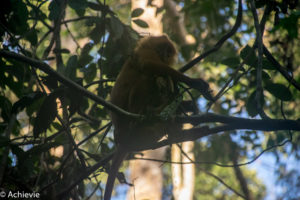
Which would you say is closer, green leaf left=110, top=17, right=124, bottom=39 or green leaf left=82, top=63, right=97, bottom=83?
green leaf left=110, top=17, right=124, bottom=39

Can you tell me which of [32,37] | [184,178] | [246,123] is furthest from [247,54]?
[184,178]

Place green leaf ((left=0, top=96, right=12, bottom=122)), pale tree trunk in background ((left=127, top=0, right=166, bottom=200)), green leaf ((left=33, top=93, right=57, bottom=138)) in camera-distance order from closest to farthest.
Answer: green leaf ((left=33, top=93, right=57, bottom=138)) < green leaf ((left=0, top=96, right=12, bottom=122)) < pale tree trunk in background ((left=127, top=0, right=166, bottom=200))

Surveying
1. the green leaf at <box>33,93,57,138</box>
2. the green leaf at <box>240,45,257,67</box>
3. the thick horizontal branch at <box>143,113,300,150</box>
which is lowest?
the thick horizontal branch at <box>143,113,300,150</box>

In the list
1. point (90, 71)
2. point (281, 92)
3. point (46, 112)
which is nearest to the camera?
point (46, 112)

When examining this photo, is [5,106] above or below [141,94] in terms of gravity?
below

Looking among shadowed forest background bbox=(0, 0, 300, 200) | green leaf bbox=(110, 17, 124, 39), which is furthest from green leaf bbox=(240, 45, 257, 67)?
green leaf bbox=(110, 17, 124, 39)

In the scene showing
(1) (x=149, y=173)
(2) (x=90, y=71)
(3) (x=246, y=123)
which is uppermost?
(1) (x=149, y=173)

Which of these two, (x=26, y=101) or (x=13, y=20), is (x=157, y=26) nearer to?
(x=13, y=20)

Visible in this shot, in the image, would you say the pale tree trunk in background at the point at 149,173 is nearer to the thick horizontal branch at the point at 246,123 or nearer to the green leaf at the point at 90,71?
the green leaf at the point at 90,71

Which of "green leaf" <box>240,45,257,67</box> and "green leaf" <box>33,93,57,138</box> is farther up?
"green leaf" <box>240,45,257,67</box>

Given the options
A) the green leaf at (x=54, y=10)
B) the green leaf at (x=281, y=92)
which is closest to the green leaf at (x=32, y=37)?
the green leaf at (x=54, y=10)

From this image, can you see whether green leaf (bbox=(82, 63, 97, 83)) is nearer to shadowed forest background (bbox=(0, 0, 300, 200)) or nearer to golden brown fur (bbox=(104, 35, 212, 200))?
shadowed forest background (bbox=(0, 0, 300, 200))

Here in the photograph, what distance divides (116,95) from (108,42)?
1040 millimetres

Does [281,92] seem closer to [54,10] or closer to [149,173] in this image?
[54,10]
